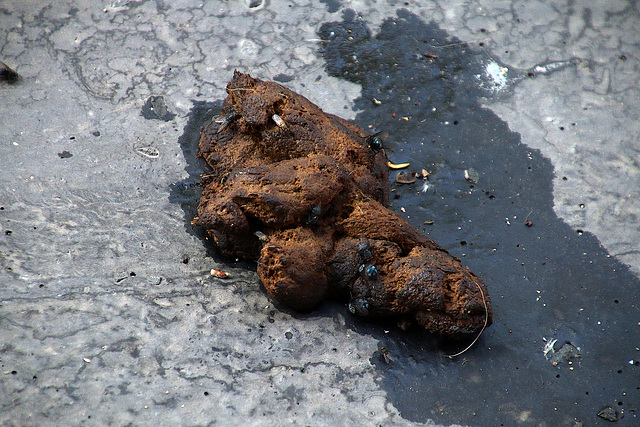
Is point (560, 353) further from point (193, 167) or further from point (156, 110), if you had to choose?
point (156, 110)

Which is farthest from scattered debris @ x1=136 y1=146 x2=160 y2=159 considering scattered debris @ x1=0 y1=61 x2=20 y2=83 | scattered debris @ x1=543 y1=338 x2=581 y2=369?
scattered debris @ x1=543 y1=338 x2=581 y2=369

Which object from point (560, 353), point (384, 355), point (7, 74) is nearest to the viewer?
point (384, 355)

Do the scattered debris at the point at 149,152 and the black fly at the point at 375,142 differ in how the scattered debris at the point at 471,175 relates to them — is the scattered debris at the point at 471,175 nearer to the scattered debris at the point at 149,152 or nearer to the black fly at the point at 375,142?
the black fly at the point at 375,142

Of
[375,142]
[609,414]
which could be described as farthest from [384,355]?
[375,142]

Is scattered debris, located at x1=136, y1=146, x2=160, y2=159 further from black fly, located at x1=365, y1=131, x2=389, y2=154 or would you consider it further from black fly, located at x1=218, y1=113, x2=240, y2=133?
black fly, located at x1=365, y1=131, x2=389, y2=154

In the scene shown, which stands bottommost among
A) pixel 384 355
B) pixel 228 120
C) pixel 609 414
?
pixel 609 414

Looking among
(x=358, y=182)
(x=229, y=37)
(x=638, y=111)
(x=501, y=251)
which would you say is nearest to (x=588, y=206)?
(x=501, y=251)

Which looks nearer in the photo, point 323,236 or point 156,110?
point 323,236
